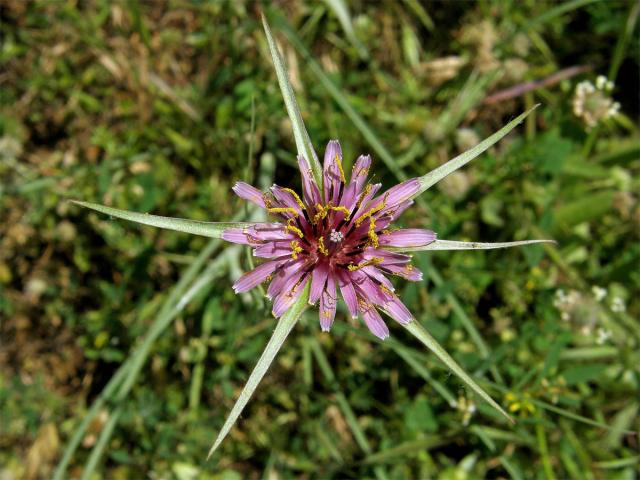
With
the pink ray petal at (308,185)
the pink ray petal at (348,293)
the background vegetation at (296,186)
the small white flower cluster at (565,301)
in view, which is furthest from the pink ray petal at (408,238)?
the small white flower cluster at (565,301)

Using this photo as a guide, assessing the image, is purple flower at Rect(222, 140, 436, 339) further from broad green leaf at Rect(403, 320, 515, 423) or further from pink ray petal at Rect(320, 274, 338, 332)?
broad green leaf at Rect(403, 320, 515, 423)

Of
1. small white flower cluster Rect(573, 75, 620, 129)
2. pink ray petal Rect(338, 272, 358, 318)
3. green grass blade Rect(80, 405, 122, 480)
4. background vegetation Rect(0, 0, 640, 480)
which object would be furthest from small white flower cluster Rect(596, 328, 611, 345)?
green grass blade Rect(80, 405, 122, 480)

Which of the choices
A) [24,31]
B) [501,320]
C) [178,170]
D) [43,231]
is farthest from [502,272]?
[24,31]

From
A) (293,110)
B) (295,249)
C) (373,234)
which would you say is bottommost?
(295,249)

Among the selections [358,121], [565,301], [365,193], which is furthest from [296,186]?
[565,301]

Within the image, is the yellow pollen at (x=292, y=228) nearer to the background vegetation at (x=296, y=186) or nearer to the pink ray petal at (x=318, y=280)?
the pink ray petal at (x=318, y=280)

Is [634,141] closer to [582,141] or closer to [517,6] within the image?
[582,141]

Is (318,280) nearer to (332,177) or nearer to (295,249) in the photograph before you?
(295,249)
